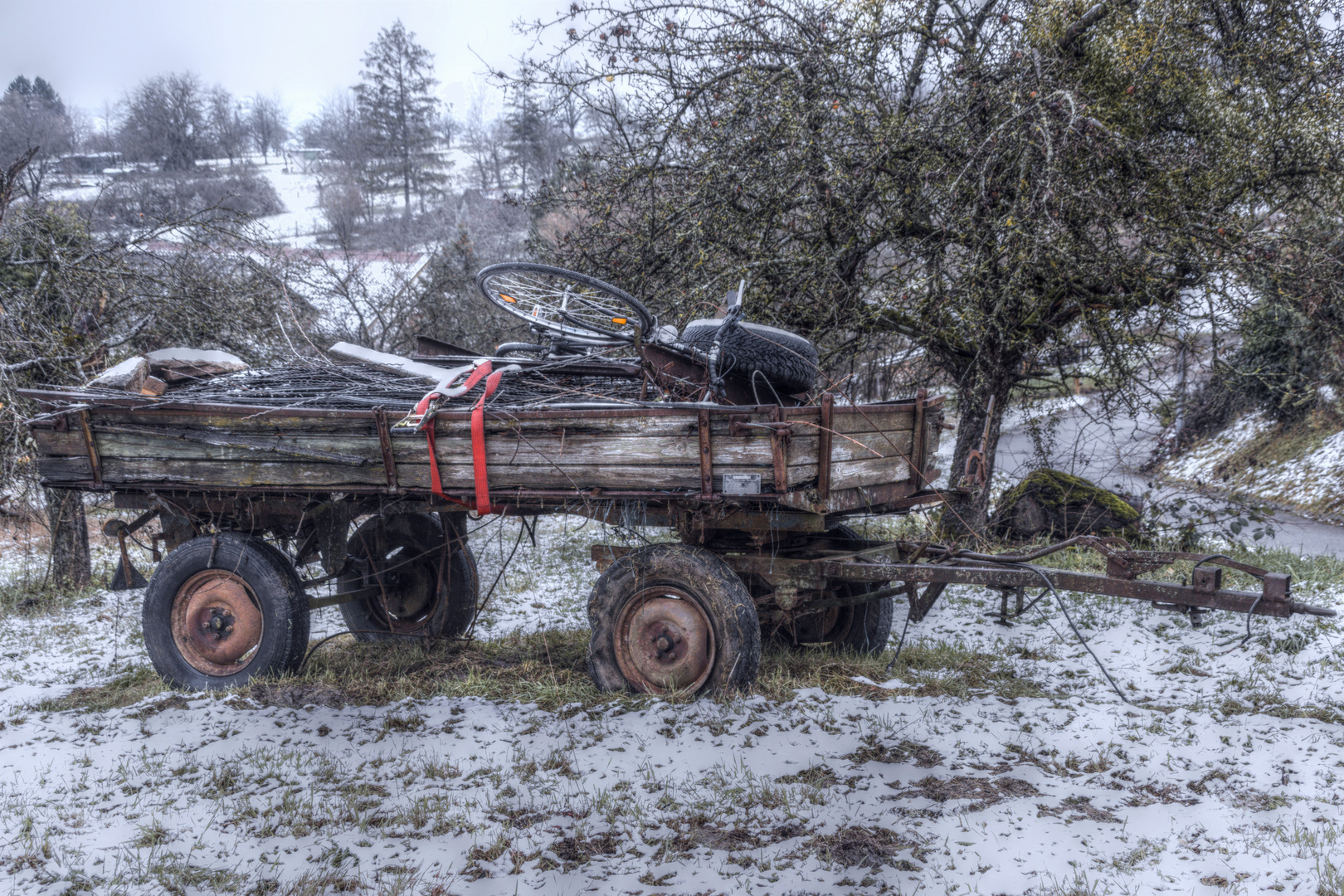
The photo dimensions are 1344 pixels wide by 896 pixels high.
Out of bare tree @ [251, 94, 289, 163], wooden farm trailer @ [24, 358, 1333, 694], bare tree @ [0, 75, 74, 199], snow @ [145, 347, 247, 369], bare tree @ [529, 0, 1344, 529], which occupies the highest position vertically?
bare tree @ [251, 94, 289, 163]

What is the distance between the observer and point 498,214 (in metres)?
31.0

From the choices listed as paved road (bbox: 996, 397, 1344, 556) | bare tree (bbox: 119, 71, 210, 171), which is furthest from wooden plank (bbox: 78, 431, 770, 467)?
bare tree (bbox: 119, 71, 210, 171)

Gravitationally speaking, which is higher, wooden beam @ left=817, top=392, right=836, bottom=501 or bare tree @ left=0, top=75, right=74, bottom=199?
bare tree @ left=0, top=75, right=74, bottom=199

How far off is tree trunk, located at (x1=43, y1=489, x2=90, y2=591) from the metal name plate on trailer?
6.93 metres

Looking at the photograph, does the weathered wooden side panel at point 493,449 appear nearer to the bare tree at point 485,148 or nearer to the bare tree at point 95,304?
the bare tree at point 95,304

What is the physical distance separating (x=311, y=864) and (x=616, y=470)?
6.63ft

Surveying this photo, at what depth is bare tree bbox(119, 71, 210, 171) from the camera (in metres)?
33.8

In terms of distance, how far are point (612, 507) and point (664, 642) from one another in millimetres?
722

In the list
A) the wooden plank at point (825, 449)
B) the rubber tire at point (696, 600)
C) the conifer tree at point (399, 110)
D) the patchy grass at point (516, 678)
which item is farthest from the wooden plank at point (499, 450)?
the conifer tree at point (399, 110)

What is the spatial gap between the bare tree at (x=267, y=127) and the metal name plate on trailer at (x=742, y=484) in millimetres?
64714

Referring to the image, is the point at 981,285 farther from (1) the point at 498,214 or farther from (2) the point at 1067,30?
(1) the point at 498,214

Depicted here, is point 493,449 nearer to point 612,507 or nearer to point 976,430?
point 612,507

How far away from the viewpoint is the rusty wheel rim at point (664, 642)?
13.7 feet

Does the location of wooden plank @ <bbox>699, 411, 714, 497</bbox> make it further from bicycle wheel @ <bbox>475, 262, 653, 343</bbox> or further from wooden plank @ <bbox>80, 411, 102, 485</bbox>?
wooden plank @ <bbox>80, 411, 102, 485</bbox>
